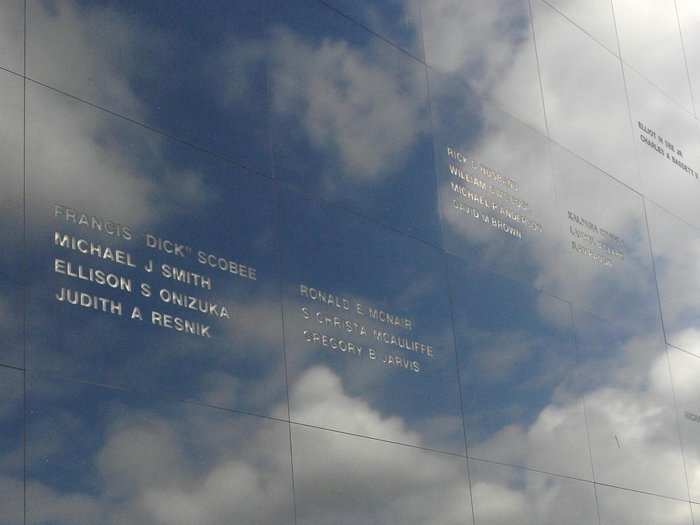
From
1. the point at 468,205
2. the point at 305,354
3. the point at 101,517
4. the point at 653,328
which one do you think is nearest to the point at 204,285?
the point at 305,354

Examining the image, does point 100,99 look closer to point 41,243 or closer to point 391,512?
point 41,243

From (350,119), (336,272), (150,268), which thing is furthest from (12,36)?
(350,119)

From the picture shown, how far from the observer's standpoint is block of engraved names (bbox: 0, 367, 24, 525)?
6.21 metres

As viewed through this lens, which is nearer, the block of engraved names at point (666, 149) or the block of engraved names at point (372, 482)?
the block of engraved names at point (372, 482)

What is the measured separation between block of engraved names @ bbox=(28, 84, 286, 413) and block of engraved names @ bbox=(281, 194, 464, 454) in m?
0.26

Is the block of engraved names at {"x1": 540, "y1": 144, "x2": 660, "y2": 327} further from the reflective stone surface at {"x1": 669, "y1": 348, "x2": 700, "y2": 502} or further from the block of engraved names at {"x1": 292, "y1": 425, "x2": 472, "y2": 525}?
the block of engraved names at {"x1": 292, "y1": 425, "x2": 472, "y2": 525}

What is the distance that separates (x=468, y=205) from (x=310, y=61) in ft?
7.12

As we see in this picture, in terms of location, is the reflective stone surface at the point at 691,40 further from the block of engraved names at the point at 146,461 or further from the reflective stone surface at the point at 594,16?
the block of engraved names at the point at 146,461

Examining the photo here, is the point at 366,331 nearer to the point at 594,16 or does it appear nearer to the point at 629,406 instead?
the point at 629,406

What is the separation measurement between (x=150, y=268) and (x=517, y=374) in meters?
4.31

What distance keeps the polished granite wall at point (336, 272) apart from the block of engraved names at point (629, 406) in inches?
1.3

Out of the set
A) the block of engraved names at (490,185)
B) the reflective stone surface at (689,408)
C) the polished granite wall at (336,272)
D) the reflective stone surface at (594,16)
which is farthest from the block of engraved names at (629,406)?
the reflective stone surface at (594,16)

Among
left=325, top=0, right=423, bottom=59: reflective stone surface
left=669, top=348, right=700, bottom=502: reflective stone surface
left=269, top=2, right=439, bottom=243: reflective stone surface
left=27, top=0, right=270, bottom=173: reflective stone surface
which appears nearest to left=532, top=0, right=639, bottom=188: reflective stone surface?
left=669, top=348, right=700, bottom=502: reflective stone surface

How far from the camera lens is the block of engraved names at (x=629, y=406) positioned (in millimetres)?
11367
